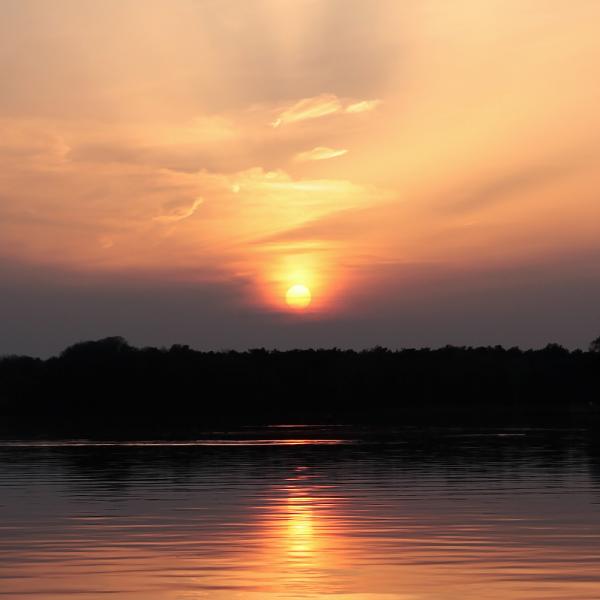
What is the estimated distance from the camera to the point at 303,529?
1259 inches

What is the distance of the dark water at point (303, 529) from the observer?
22.8 meters

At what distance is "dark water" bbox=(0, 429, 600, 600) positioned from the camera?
22.8 meters

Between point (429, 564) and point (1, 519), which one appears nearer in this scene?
point (429, 564)

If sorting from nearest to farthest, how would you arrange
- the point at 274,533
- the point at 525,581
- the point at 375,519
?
the point at 525,581
the point at 274,533
the point at 375,519

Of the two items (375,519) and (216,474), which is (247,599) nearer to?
(375,519)

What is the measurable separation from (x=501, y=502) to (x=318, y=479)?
13.1 m

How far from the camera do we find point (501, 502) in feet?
129

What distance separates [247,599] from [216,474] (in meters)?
33.6

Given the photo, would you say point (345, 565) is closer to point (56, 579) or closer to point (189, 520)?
point (56, 579)

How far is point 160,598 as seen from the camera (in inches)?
842

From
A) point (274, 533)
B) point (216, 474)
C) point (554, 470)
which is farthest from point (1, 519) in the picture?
point (554, 470)

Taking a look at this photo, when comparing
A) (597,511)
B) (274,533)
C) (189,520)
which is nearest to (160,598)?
(274,533)

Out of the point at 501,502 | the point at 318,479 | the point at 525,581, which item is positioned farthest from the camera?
the point at 318,479

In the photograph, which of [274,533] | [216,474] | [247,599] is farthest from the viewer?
[216,474]
